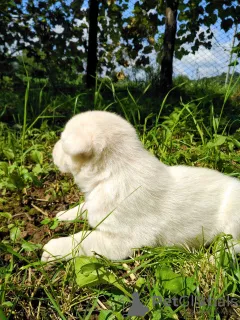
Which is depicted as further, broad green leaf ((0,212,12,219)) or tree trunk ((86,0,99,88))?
tree trunk ((86,0,99,88))

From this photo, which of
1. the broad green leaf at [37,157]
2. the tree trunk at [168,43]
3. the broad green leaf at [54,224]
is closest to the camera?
the broad green leaf at [54,224]

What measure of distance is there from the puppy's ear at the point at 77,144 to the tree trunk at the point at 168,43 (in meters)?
4.34

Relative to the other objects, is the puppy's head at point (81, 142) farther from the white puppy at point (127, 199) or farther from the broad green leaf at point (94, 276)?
the broad green leaf at point (94, 276)

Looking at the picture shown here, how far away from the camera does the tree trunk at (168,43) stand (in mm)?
6090

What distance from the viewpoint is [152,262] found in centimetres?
240

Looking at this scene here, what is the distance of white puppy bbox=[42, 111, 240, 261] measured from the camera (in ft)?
7.66

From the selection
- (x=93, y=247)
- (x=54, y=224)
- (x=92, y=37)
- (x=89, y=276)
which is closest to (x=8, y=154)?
(x=54, y=224)

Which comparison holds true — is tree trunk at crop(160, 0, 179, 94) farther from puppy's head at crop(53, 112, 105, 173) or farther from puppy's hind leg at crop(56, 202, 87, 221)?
puppy's head at crop(53, 112, 105, 173)

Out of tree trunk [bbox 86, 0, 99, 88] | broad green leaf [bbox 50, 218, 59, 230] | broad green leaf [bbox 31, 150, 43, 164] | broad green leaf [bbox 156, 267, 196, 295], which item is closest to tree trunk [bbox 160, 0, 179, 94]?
tree trunk [bbox 86, 0, 99, 88]

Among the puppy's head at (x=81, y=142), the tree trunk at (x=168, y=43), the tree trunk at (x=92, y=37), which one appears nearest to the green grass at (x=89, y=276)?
the puppy's head at (x=81, y=142)

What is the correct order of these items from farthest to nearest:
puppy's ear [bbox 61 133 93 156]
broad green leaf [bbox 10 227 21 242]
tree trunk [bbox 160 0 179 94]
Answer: tree trunk [bbox 160 0 179 94], broad green leaf [bbox 10 227 21 242], puppy's ear [bbox 61 133 93 156]

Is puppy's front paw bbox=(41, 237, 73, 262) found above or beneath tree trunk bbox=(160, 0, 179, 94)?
beneath

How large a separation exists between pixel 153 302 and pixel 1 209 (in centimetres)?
142

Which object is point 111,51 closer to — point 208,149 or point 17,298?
point 208,149
